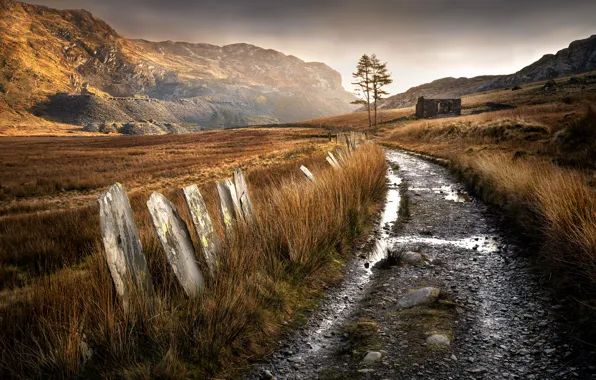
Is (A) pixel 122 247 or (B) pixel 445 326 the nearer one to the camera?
(A) pixel 122 247

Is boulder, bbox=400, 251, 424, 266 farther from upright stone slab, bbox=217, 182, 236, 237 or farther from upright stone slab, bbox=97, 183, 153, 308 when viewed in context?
upright stone slab, bbox=97, 183, 153, 308

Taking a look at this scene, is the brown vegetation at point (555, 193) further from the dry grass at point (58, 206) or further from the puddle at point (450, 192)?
the dry grass at point (58, 206)

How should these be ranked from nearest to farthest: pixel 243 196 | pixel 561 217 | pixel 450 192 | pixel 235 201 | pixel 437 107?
pixel 561 217 < pixel 235 201 < pixel 243 196 < pixel 450 192 < pixel 437 107

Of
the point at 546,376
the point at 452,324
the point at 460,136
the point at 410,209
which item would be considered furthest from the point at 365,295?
the point at 460,136

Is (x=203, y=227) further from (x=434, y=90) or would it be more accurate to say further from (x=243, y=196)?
(x=434, y=90)

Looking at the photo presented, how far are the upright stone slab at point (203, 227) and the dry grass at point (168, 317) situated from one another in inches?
5.3

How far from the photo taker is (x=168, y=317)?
8.54 ft

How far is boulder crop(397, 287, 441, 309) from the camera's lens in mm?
3652

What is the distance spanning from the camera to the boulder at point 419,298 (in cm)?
365

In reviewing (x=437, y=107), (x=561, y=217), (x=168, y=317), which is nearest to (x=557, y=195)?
(x=561, y=217)

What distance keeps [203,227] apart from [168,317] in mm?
1053

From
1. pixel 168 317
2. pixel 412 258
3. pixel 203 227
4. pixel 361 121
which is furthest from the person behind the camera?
pixel 361 121

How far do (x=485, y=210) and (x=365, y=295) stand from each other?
485 centimetres

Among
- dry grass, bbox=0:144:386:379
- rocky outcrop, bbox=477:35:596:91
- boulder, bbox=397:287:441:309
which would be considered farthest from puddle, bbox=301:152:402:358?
rocky outcrop, bbox=477:35:596:91
